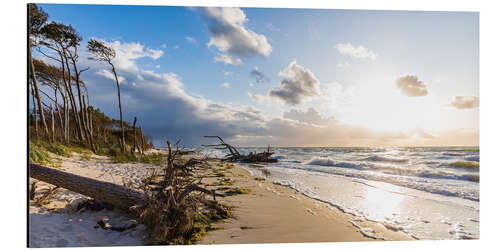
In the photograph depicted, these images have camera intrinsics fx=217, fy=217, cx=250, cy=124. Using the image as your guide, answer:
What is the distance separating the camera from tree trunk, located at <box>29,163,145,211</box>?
9.04 feet

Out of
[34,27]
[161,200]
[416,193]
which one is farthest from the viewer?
[416,193]

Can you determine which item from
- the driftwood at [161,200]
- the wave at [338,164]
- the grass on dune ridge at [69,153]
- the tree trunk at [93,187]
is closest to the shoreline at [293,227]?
A: the driftwood at [161,200]

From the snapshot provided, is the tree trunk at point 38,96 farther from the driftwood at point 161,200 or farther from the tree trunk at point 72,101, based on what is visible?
the driftwood at point 161,200

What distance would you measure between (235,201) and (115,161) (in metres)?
5.29

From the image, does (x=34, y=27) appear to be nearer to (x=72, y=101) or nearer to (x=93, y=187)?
(x=72, y=101)

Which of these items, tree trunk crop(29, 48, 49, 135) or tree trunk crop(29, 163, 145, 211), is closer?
tree trunk crop(29, 163, 145, 211)

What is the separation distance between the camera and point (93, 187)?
2857mm

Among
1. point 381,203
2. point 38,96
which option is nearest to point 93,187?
point 38,96

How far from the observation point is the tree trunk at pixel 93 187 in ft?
9.04

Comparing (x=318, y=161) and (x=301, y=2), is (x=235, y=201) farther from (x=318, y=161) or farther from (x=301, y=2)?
(x=318, y=161)

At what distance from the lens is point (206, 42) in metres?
4.09

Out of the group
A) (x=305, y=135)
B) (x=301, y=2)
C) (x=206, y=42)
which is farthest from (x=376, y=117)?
(x=206, y=42)

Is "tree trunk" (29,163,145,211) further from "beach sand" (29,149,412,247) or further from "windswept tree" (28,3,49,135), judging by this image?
"windswept tree" (28,3,49,135)

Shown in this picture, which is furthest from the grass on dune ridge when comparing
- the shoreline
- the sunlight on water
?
the sunlight on water
